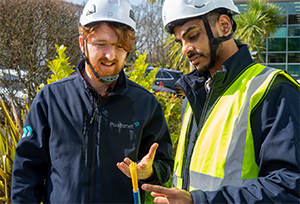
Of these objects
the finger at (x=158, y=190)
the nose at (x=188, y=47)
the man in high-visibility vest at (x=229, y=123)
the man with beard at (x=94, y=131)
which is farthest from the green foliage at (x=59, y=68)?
the finger at (x=158, y=190)

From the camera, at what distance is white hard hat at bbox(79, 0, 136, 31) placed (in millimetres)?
2107

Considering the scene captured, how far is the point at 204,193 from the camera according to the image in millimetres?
1425

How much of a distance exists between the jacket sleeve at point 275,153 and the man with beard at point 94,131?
21.1 inches

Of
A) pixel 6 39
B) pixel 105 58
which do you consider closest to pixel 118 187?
pixel 105 58

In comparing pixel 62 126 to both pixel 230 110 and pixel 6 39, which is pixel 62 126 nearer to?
pixel 230 110

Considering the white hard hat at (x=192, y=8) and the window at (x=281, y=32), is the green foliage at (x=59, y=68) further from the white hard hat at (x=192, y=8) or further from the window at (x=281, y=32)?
the window at (x=281, y=32)

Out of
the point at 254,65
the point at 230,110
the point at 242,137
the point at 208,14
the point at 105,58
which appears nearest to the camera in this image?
the point at 242,137

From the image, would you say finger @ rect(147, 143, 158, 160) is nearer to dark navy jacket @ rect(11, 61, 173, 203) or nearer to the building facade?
dark navy jacket @ rect(11, 61, 173, 203)

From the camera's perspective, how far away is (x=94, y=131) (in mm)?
1889

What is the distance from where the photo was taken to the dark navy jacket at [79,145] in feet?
5.96

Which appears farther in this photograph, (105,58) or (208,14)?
(105,58)

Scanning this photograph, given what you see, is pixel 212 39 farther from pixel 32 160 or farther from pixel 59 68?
pixel 59 68

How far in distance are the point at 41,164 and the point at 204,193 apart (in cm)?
109

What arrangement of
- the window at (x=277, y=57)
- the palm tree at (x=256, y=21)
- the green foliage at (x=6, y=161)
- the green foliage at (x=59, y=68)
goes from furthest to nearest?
1. the window at (x=277, y=57)
2. the palm tree at (x=256, y=21)
3. the green foliage at (x=59, y=68)
4. the green foliage at (x=6, y=161)
